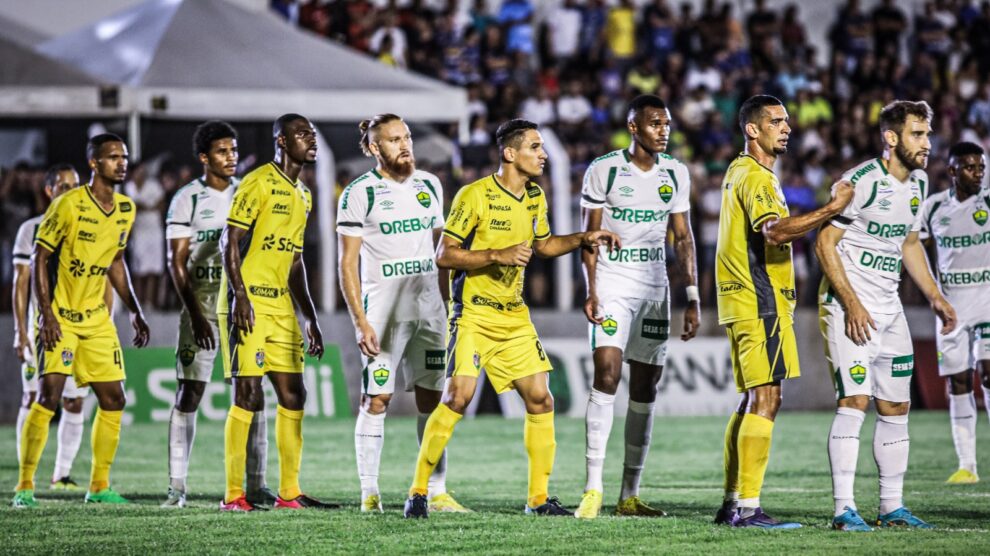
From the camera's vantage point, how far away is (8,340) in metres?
17.3

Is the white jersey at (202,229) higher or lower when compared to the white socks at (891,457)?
higher

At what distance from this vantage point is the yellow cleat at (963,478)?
11.5m

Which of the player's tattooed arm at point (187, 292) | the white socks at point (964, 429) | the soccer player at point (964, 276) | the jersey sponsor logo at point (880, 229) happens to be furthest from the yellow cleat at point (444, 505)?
the white socks at point (964, 429)

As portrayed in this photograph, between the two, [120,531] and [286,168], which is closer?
[120,531]

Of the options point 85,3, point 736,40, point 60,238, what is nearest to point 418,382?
point 60,238

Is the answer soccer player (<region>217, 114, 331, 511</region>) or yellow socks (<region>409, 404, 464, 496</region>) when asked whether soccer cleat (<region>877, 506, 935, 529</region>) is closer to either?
yellow socks (<region>409, 404, 464, 496</region>)

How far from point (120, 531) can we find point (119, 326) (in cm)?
938

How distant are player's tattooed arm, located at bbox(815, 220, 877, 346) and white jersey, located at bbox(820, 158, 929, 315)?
0.14 metres

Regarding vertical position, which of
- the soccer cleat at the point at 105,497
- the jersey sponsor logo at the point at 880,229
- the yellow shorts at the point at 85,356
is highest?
the jersey sponsor logo at the point at 880,229

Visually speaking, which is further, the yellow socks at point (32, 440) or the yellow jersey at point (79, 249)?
the yellow jersey at point (79, 249)

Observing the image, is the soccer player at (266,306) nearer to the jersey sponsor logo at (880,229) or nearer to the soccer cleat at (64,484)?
the soccer cleat at (64,484)

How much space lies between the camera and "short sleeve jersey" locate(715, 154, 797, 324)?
8.35 m

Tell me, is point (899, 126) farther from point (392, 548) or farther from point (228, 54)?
point (228, 54)

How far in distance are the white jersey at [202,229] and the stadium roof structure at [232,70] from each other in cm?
888
